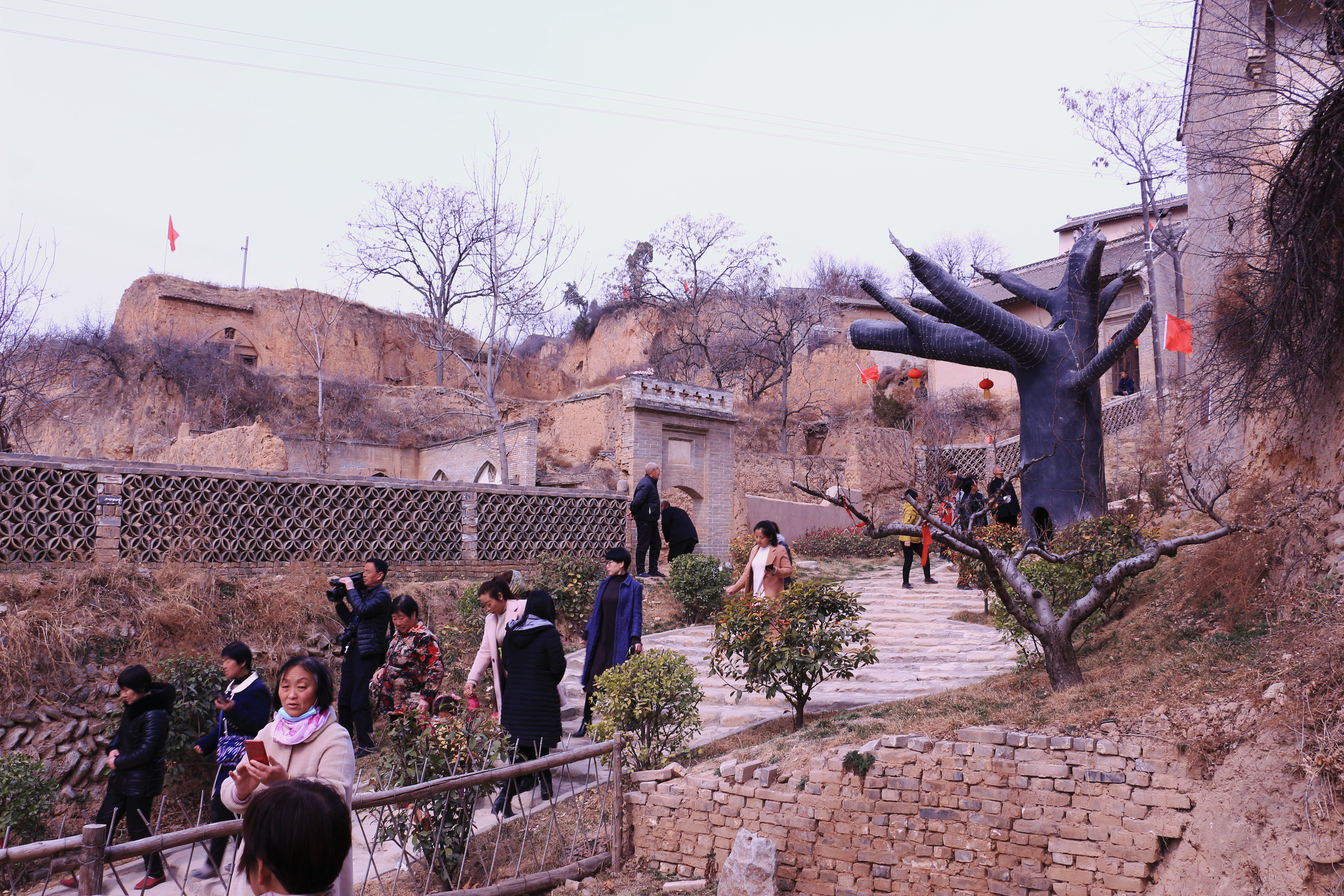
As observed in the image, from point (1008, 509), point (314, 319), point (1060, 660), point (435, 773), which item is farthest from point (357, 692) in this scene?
point (314, 319)

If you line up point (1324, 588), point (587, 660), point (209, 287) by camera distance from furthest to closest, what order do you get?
point (209, 287) → point (587, 660) → point (1324, 588)

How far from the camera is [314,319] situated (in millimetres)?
34125

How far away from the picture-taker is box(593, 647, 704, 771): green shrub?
21.2 ft

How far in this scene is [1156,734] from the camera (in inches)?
203

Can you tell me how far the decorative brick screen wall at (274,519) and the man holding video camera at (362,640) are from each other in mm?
3907

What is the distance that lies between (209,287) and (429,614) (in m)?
26.6

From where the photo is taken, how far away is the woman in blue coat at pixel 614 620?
7.35 meters

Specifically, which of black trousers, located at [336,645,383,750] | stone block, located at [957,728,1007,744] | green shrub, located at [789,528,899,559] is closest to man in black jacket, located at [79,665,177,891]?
black trousers, located at [336,645,383,750]

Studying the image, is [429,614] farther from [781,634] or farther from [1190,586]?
[1190,586]

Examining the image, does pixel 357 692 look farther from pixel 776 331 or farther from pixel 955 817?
pixel 776 331

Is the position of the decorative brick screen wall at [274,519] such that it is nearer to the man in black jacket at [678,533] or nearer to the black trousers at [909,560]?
the man in black jacket at [678,533]

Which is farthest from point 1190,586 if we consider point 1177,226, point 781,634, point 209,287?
point 209,287

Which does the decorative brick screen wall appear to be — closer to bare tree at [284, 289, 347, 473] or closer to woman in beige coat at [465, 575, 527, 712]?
woman in beige coat at [465, 575, 527, 712]

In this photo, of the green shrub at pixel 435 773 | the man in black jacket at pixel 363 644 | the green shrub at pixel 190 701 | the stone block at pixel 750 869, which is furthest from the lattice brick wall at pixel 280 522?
the stone block at pixel 750 869
